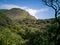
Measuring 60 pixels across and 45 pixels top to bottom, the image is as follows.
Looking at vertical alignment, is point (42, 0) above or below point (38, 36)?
above

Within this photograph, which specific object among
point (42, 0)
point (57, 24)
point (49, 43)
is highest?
point (42, 0)

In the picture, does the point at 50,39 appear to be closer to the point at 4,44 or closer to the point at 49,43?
the point at 49,43

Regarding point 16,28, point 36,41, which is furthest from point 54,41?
point 16,28

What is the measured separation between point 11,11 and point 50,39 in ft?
204

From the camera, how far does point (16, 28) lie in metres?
50.9

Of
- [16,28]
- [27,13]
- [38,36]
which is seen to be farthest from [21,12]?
[38,36]

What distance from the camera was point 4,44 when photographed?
100ft

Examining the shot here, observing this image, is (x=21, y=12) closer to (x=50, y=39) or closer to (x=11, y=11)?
(x=11, y=11)

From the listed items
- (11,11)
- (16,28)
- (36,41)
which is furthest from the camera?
(11,11)

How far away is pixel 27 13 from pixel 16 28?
4506 centimetres

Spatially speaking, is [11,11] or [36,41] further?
[11,11]

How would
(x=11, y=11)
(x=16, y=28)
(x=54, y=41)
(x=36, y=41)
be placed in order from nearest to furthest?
(x=54, y=41) < (x=36, y=41) < (x=16, y=28) < (x=11, y=11)

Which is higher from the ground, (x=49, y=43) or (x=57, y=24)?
(x=57, y=24)

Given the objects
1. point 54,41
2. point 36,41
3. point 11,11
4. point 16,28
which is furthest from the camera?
point 11,11
